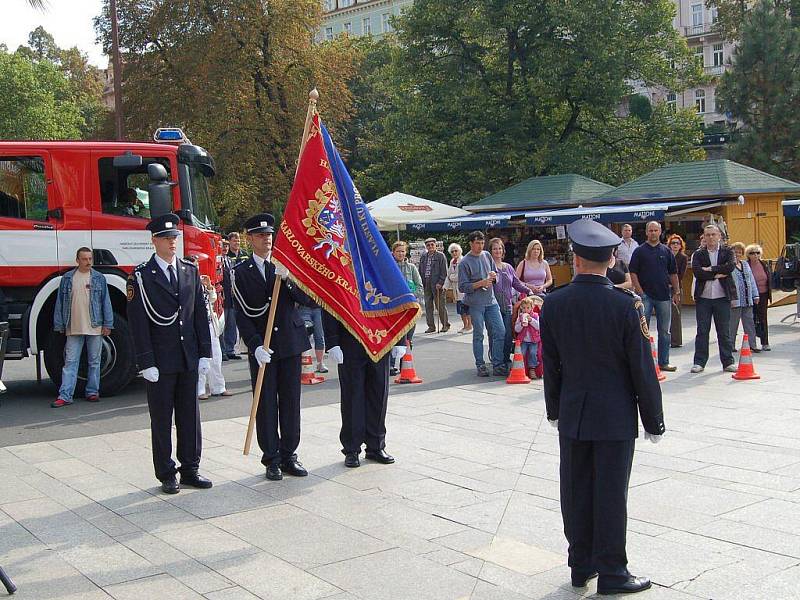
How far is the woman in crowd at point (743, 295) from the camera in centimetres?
1303

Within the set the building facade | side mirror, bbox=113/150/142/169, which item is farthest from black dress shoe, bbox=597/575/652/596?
the building facade

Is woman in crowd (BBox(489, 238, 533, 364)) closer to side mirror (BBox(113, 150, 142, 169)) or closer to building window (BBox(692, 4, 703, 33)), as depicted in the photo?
side mirror (BBox(113, 150, 142, 169))

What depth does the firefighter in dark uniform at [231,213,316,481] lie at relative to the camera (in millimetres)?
7488

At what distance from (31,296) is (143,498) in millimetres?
5649

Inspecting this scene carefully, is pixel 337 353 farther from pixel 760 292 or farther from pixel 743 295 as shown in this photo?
pixel 760 292

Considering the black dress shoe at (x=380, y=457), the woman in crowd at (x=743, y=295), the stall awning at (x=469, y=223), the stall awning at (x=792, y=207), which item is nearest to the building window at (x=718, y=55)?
the stall awning at (x=792, y=207)

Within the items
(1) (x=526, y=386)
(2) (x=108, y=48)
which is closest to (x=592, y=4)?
(2) (x=108, y=48)

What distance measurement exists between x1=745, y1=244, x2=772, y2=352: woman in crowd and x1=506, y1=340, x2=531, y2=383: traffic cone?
14.8 ft

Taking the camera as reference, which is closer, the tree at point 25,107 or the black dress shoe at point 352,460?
the black dress shoe at point 352,460

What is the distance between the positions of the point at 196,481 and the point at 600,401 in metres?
3.57

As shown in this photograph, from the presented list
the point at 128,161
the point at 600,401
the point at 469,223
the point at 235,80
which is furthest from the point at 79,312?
the point at 235,80

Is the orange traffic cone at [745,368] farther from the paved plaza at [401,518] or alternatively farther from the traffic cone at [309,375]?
the traffic cone at [309,375]

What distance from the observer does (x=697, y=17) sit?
226 ft

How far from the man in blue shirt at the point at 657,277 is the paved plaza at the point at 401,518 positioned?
2.90 m
